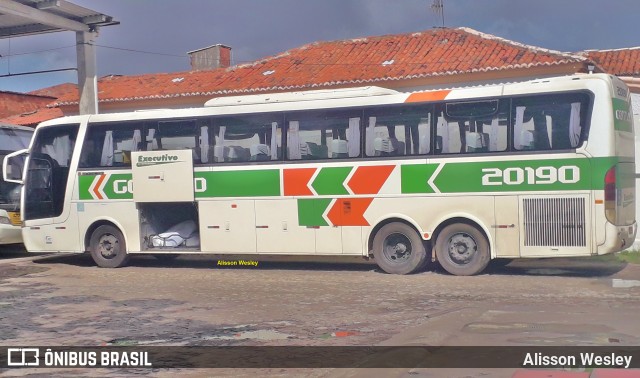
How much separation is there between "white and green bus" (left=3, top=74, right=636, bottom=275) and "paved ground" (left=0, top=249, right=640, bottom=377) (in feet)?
2.38

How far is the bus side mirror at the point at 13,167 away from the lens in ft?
52.9

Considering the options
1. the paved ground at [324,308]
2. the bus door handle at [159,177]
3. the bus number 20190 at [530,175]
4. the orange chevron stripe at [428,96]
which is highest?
the orange chevron stripe at [428,96]

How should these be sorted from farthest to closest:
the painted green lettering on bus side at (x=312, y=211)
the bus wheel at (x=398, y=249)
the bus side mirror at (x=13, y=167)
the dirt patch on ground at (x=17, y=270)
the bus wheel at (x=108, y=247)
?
the bus side mirror at (x=13, y=167), the bus wheel at (x=108, y=247), the dirt patch on ground at (x=17, y=270), the painted green lettering on bus side at (x=312, y=211), the bus wheel at (x=398, y=249)

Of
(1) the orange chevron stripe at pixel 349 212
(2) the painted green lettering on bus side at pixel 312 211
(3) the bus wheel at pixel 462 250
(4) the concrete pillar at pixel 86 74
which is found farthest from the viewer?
(4) the concrete pillar at pixel 86 74

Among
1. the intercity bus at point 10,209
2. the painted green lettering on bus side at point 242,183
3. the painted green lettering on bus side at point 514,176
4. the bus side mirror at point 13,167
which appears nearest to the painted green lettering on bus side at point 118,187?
the painted green lettering on bus side at point 242,183

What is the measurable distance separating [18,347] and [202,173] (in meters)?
7.14

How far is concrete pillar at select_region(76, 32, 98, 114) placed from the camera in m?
22.0

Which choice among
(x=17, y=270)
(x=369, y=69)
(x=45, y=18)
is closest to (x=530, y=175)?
(x=17, y=270)

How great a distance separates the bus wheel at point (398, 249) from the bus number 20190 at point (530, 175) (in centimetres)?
162

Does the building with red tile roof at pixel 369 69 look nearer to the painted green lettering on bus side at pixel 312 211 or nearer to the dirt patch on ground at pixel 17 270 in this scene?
the painted green lettering on bus side at pixel 312 211

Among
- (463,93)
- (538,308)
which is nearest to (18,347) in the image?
(538,308)

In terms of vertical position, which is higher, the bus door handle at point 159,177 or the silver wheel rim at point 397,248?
the bus door handle at point 159,177

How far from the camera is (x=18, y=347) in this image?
8.05 metres

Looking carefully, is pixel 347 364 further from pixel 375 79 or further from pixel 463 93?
pixel 375 79
